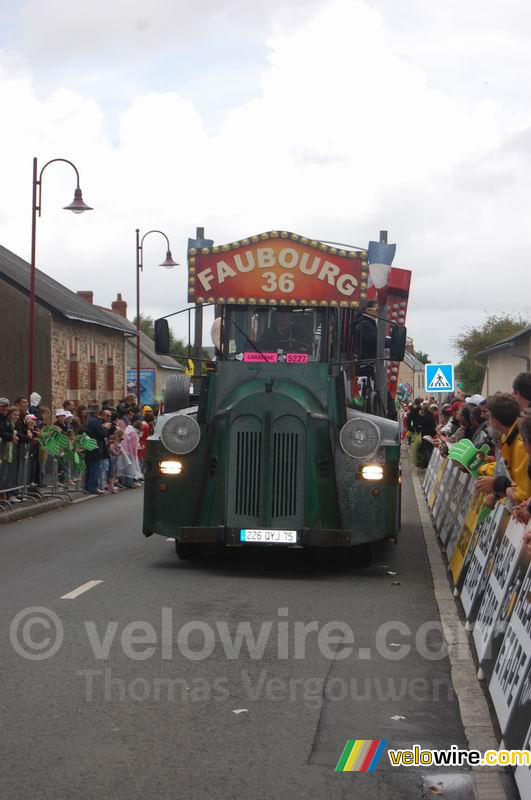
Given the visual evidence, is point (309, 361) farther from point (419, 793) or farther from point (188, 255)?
point (419, 793)

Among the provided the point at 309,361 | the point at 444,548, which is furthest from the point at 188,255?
the point at 444,548

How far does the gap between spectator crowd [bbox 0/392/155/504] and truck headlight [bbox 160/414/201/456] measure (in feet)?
22.4

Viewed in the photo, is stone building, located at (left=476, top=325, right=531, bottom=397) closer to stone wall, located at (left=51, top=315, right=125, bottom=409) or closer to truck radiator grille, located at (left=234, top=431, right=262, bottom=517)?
stone wall, located at (left=51, top=315, right=125, bottom=409)

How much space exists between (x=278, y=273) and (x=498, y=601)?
21.0ft

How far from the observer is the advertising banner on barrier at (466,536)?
10625mm

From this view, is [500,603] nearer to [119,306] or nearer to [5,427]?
[5,427]

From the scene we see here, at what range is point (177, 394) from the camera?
15875 millimetres

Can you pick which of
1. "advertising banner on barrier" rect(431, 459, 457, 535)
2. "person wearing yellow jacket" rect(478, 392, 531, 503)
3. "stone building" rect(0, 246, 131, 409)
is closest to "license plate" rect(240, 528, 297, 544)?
"person wearing yellow jacket" rect(478, 392, 531, 503)

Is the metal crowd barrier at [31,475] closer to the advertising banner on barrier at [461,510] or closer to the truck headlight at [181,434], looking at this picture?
the truck headlight at [181,434]

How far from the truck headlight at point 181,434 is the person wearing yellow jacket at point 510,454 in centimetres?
365

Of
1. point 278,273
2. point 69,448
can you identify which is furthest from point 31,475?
point 278,273

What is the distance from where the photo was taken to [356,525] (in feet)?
39.3

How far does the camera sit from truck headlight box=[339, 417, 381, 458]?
1195 centimetres

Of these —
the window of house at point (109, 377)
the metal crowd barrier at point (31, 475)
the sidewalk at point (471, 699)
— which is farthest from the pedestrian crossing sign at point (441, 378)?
the window of house at point (109, 377)
